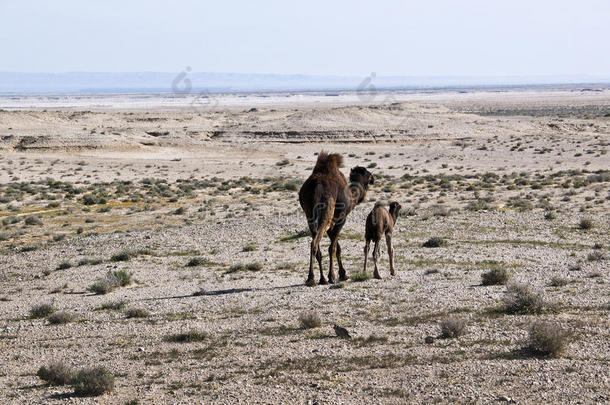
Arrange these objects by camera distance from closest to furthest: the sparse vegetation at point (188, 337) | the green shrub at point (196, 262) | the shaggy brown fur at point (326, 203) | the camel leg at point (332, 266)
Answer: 1. the sparse vegetation at point (188, 337)
2. the shaggy brown fur at point (326, 203)
3. the camel leg at point (332, 266)
4. the green shrub at point (196, 262)

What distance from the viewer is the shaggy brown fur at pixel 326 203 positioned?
1518 cm

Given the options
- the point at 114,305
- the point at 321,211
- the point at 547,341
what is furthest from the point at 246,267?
the point at 547,341

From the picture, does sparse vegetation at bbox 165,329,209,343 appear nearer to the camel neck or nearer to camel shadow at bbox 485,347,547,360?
camel shadow at bbox 485,347,547,360

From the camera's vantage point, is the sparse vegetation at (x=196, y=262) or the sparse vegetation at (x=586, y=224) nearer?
the sparse vegetation at (x=196, y=262)

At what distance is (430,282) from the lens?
15.3m

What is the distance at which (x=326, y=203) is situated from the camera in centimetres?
1518

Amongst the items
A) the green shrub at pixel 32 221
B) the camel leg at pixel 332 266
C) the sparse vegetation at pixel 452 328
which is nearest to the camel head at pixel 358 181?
the camel leg at pixel 332 266

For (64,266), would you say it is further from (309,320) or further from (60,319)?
(309,320)

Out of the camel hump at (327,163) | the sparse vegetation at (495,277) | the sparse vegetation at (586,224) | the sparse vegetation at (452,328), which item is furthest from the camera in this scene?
the sparse vegetation at (586,224)

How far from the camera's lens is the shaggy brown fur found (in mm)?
15180

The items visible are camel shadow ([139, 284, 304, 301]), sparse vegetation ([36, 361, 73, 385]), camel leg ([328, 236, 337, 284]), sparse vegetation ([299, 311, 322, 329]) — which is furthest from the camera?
camel leg ([328, 236, 337, 284])

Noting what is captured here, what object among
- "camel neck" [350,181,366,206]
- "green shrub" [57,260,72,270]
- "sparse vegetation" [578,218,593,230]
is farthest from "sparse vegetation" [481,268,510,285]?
"green shrub" [57,260,72,270]

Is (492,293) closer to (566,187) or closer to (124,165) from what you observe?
(566,187)

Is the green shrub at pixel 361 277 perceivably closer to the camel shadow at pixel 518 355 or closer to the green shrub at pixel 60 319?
the camel shadow at pixel 518 355
